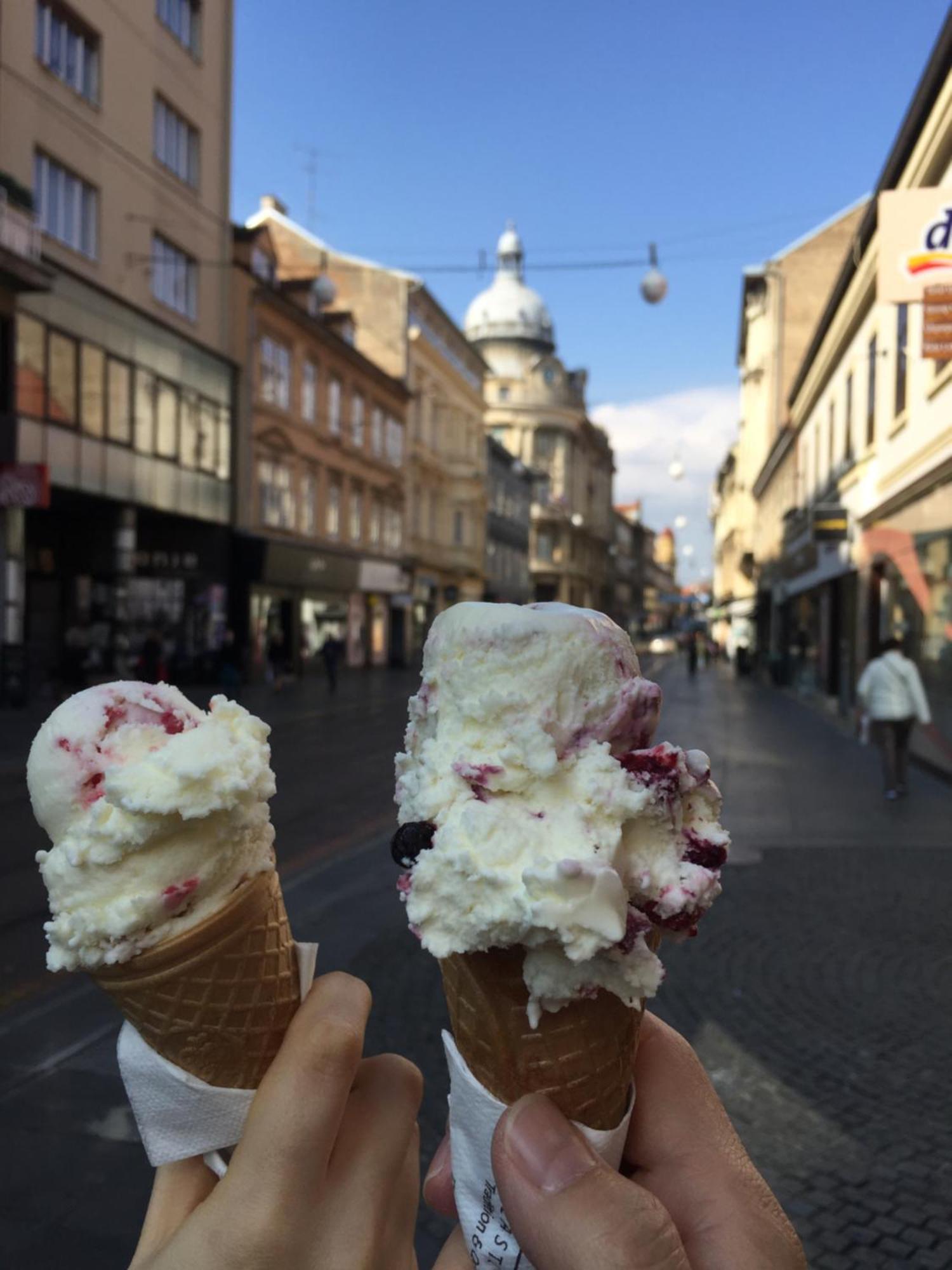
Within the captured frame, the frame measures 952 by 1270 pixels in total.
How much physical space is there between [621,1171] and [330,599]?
31.5m

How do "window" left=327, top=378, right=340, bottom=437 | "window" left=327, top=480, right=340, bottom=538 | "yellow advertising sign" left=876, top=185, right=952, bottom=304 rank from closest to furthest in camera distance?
"yellow advertising sign" left=876, top=185, right=952, bottom=304, "window" left=327, top=378, right=340, bottom=437, "window" left=327, top=480, right=340, bottom=538

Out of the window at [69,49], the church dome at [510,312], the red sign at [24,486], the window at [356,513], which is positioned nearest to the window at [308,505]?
the window at [356,513]

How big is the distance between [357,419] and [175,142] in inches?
520

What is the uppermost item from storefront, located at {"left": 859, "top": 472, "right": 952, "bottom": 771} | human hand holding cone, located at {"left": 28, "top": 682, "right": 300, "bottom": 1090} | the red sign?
the red sign

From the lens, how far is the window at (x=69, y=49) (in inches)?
715

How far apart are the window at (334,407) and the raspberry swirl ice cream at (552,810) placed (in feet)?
105

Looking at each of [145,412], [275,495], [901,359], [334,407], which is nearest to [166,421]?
[145,412]

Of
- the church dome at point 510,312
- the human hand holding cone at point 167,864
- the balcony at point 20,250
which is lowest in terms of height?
the human hand holding cone at point 167,864

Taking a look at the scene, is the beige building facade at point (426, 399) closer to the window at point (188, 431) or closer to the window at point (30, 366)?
the window at point (188, 431)

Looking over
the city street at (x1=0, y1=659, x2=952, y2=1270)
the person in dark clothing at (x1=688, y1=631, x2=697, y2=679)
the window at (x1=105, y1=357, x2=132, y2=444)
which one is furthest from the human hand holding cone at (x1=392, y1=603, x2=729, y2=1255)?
the person in dark clothing at (x1=688, y1=631, x2=697, y2=679)

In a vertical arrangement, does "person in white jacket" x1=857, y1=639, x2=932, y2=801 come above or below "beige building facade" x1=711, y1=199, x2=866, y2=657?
below

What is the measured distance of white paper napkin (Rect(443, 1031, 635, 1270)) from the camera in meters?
1.52

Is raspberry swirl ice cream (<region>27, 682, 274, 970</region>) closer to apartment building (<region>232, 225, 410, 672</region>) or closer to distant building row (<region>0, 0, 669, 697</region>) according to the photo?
distant building row (<region>0, 0, 669, 697</region>)

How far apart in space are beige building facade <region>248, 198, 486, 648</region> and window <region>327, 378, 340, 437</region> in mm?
3192
